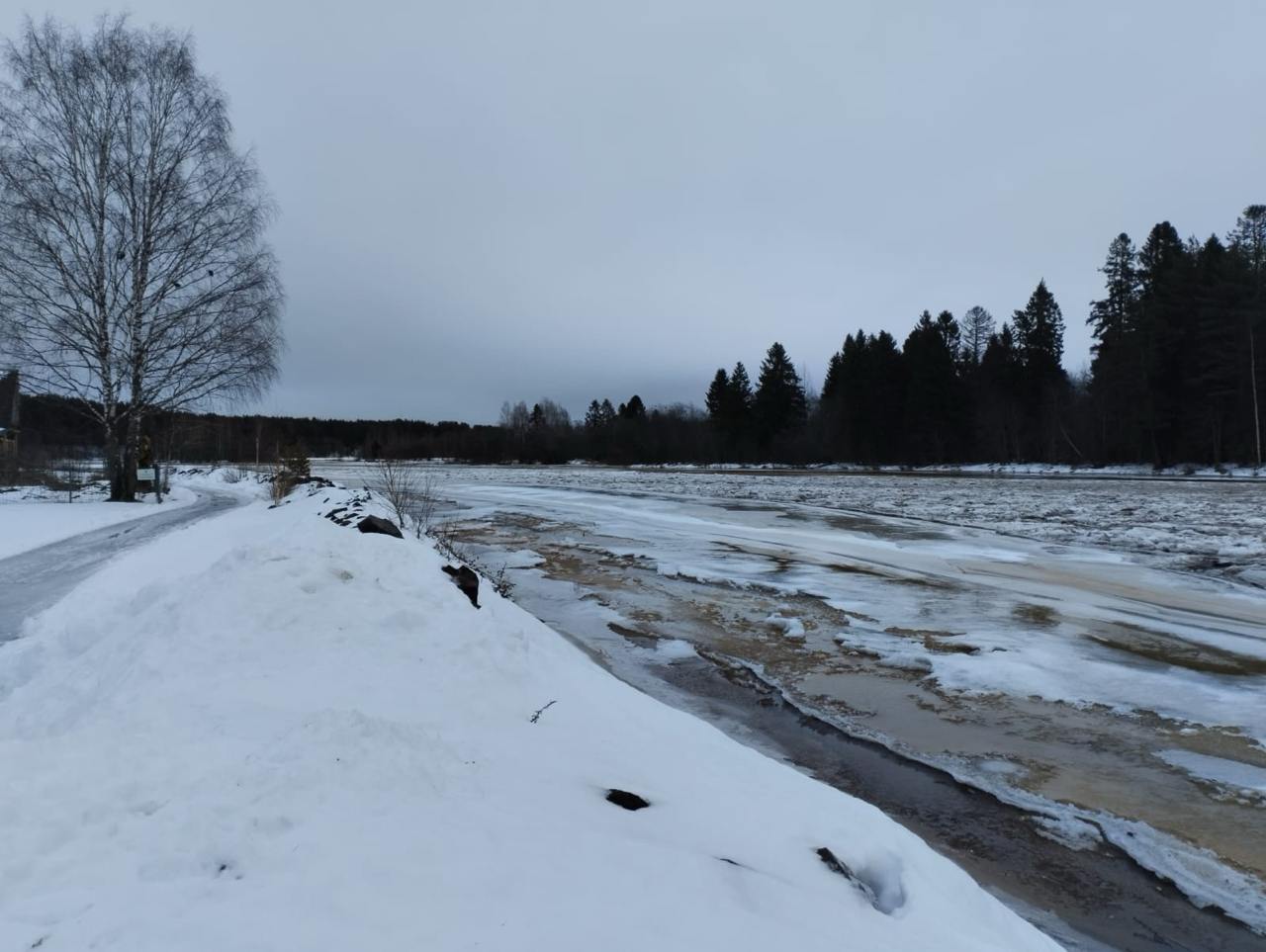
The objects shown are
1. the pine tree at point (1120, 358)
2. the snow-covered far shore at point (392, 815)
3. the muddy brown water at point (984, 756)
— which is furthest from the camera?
the pine tree at point (1120, 358)

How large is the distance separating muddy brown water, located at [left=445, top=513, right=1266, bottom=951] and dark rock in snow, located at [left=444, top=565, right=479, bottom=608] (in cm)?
154

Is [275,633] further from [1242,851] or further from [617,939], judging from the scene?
[1242,851]

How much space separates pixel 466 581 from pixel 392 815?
3.70 metres

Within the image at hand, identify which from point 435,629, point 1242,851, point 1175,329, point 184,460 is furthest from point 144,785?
point 184,460

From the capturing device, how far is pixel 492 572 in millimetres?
11359

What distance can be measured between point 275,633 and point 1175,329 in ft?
163

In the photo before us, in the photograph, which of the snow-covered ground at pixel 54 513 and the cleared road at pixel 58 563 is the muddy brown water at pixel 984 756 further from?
the snow-covered ground at pixel 54 513

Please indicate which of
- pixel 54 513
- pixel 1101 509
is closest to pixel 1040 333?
pixel 1101 509

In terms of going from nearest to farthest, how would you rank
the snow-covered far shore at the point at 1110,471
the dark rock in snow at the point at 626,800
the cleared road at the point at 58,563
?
the dark rock in snow at the point at 626,800, the cleared road at the point at 58,563, the snow-covered far shore at the point at 1110,471

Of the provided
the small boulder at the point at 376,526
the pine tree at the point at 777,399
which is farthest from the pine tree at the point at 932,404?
the small boulder at the point at 376,526

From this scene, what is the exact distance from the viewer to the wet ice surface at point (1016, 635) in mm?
4371

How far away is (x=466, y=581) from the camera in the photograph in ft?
21.3

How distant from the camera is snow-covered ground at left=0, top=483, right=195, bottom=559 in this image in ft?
37.2

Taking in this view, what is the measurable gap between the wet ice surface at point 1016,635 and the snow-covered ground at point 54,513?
23.8ft
